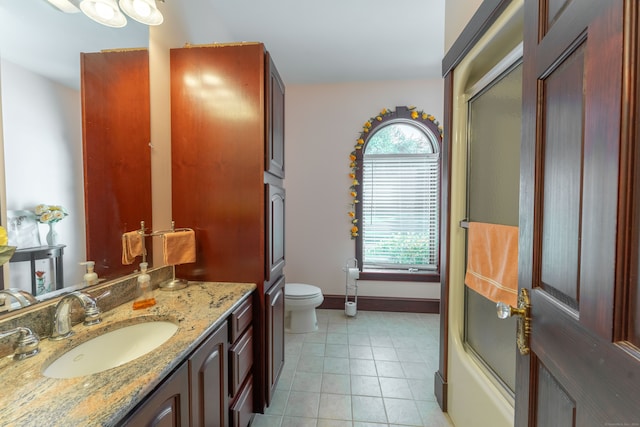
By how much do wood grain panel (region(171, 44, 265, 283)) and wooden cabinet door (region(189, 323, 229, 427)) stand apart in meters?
0.45

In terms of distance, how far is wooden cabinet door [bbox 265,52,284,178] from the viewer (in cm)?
148

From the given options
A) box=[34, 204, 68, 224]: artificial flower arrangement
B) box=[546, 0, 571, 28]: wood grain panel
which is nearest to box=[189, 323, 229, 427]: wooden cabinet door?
box=[34, 204, 68, 224]: artificial flower arrangement

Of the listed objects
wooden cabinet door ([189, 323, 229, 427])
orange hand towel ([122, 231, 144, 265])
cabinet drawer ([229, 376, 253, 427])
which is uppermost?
orange hand towel ([122, 231, 144, 265])

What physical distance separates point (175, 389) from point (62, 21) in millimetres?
1450

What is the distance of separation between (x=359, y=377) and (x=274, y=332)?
31.4 inches

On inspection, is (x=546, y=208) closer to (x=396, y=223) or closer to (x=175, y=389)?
(x=175, y=389)

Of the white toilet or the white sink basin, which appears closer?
the white sink basin

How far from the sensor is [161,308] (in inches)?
45.5

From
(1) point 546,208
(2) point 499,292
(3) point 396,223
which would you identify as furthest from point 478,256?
(3) point 396,223

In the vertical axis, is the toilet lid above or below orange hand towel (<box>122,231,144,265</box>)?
below

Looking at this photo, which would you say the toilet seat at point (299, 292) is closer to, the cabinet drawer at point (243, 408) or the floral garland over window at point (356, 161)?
the floral garland over window at point (356, 161)

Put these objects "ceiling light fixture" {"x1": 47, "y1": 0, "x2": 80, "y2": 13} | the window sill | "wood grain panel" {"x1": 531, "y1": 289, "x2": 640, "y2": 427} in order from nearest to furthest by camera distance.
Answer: "wood grain panel" {"x1": 531, "y1": 289, "x2": 640, "y2": 427}, "ceiling light fixture" {"x1": 47, "y1": 0, "x2": 80, "y2": 13}, the window sill

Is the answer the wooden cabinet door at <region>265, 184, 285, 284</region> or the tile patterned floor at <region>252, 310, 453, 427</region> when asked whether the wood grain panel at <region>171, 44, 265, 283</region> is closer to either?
the wooden cabinet door at <region>265, 184, 285, 284</region>

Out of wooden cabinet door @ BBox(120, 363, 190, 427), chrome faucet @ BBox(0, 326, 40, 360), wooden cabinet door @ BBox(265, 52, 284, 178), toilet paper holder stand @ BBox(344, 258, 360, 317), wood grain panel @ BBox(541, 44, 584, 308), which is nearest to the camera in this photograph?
wood grain panel @ BBox(541, 44, 584, 308)
